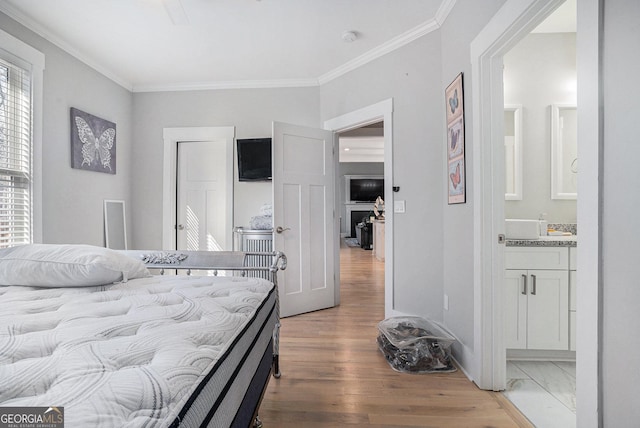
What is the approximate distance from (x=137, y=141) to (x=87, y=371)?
385 cm

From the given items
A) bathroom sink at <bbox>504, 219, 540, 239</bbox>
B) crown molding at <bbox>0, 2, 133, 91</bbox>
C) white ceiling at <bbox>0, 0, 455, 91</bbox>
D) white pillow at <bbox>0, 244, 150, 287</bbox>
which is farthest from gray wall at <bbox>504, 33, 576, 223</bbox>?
crown molding at <bbox>0, 2, 133, 91</bbox>

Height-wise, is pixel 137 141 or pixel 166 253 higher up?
pixel 137 141

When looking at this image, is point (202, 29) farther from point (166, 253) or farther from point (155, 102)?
point (166, 253)

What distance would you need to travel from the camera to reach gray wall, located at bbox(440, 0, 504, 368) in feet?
6.45

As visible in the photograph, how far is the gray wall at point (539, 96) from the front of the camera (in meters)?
2.46

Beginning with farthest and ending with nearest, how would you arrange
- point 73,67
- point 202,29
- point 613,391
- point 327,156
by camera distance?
point 327,156 < point 73,67 < point 202,29 < point 613,391

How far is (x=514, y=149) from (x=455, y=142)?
71 cm

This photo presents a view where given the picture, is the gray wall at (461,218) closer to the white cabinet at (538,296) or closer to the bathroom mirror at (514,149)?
the white cabinet at (538,296)

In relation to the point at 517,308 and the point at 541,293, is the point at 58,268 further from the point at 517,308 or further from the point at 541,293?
the point at 541,293

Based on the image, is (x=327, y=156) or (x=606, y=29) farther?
(x=327, y=156)

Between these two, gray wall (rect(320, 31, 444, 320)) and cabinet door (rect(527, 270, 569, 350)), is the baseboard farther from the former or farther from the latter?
gray wall (rect(320, 31, 444, 320))

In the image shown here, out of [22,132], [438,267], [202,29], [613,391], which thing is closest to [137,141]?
[22,132]

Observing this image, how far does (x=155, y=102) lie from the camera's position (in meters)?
3.76

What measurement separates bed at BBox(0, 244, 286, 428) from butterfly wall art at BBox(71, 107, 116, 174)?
1.99 metres
